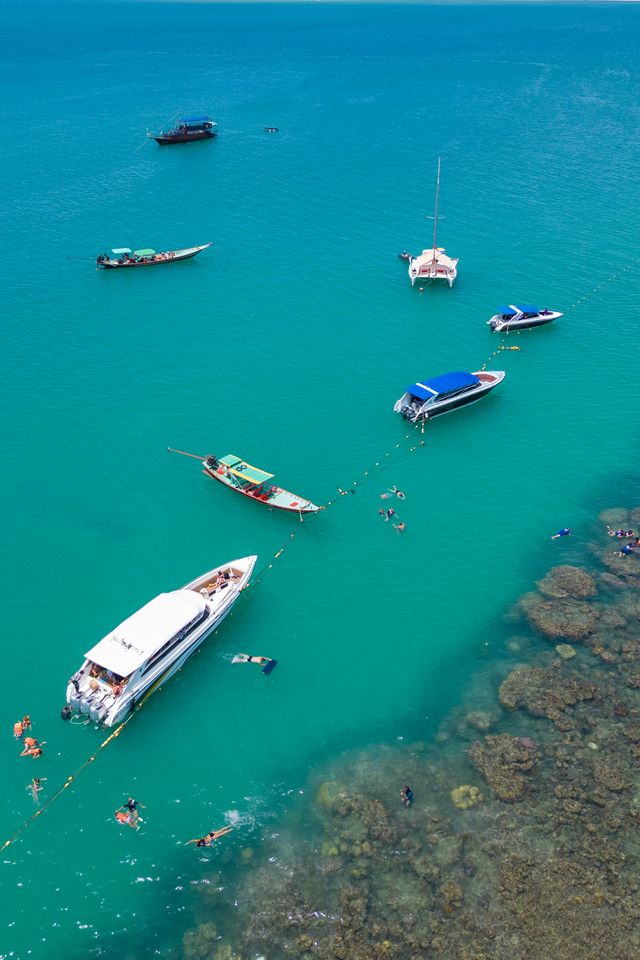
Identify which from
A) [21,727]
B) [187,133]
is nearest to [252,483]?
[21,727]

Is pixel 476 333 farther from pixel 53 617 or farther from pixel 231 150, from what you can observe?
pixel 231 150

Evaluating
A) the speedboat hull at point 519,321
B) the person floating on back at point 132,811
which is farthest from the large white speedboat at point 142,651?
the speedboat hull at point 519,321

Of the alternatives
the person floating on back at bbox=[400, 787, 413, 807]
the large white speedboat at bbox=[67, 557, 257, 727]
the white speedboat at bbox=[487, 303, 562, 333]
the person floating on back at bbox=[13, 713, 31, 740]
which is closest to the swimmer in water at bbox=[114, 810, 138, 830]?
the large white speedboat at bbox=[67, 557, 257, 727]

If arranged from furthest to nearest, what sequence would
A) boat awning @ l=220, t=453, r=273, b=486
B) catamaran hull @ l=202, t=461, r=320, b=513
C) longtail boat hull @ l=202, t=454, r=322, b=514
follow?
1. boat awning @ l=220, t=453, r=273, b=486
2. longtail boat hull @ l=202, t=454, r=322, b=514
3. catamaran hull @ l=202, t=461, r=320, b=513

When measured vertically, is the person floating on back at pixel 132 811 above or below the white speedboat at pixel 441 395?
below

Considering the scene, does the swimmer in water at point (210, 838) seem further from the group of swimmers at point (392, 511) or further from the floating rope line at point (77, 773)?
the group of swimmers at point (392, 511)

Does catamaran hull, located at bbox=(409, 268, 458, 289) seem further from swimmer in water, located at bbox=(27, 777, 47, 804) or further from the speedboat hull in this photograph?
swimmer in water, located at bbox=(27, 777, 47, 804)

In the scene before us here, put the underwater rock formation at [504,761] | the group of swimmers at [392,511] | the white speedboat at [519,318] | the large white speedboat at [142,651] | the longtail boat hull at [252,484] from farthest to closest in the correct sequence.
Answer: the white speedboat at [519,318] < the group of swimmers at [392,511] < the longtail boat hull at [252,484] < the large white speedboat at [142,651] < the underwater rock formation at [504,761]

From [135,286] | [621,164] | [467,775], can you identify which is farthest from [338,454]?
[621,164]
